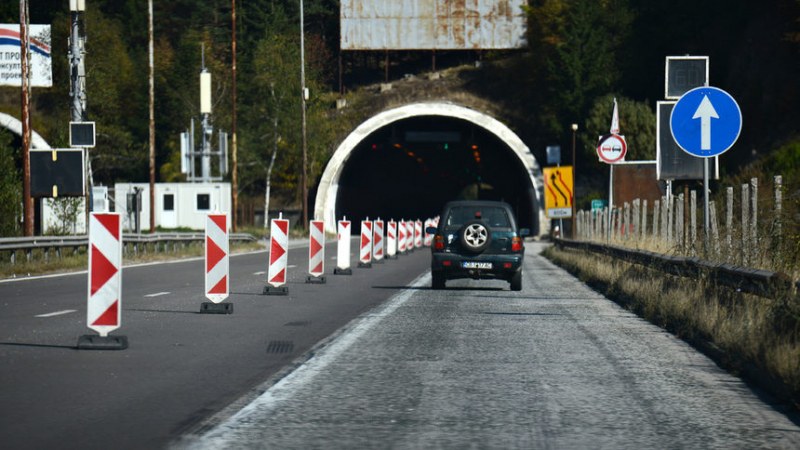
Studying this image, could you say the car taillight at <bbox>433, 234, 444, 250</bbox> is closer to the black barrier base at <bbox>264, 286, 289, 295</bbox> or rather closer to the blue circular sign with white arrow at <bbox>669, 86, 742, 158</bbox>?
the black barrier base at <bbox>264, 286, 289, 295</bbox>

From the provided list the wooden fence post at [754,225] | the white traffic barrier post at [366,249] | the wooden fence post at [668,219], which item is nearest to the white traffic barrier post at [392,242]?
the white traffic barrier post at [366,249]

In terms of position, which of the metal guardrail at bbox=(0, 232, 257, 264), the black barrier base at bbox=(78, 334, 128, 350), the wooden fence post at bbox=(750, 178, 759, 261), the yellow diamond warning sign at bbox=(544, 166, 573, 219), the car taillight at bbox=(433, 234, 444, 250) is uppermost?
the yellow diamond warning sign at bbox=(544, 166, 573, 219)

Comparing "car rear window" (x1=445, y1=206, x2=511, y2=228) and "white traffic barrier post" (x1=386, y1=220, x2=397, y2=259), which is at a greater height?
"car rear window" (x1=445, y1=206, x2=511, y2=228)

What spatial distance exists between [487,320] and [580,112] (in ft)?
216

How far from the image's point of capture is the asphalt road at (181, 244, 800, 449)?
23.8 ft

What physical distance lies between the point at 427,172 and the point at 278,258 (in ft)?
267

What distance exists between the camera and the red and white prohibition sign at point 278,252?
20.2m

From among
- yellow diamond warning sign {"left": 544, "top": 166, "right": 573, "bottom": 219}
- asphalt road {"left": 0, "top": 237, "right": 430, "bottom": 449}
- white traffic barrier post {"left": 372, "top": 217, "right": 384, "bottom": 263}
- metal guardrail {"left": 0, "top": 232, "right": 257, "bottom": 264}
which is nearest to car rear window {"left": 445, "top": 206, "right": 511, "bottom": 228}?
asphalt road {"left": 0, "top": 237, "right": 430, "bottom": 449}

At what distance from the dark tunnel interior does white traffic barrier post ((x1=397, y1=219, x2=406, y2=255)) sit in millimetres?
27646

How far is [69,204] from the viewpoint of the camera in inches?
1741

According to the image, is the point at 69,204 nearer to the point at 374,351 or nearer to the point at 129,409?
the point at 374,351

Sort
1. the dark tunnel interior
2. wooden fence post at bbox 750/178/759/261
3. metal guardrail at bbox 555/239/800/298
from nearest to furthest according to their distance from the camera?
metal guardrail at bbox 555/239/800/298 < wooden fence post at bbox 750/178/759/261 < the dark tunnel interior

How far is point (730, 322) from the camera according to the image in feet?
39.7

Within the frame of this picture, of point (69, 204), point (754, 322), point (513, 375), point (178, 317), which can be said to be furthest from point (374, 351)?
point (69, 204)
